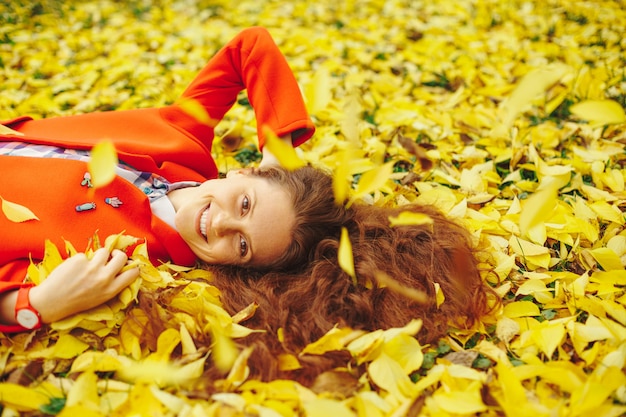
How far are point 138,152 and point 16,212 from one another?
1.39 feet

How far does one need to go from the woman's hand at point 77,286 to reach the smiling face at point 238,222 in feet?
0.83

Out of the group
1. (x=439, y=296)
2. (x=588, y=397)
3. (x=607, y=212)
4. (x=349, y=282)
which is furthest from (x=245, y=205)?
(x=607, y=212)

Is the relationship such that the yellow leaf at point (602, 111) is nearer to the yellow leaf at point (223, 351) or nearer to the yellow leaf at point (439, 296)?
the yellow leaf at point (439, 296)

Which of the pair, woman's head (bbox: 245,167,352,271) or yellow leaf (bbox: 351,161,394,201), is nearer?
yellow leaf (bbox: 351,161,394,201)

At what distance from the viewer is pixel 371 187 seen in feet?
3.29

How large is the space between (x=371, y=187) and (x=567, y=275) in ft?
2.32

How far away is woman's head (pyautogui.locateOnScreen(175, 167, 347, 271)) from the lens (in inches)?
53.9

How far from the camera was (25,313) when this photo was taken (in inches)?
43.8

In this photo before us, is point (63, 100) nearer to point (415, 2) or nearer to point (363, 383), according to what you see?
point (363, 383)

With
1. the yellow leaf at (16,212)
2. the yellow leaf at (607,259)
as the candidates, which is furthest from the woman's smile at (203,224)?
the yellow leaf at (607,259)

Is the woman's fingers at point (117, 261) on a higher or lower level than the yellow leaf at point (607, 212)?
higher

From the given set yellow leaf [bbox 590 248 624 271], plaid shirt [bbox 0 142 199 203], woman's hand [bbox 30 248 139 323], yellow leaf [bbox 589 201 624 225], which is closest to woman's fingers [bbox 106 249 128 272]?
woman's hand [bbox 30 248 139 323]

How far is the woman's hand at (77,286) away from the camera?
44.1 inches

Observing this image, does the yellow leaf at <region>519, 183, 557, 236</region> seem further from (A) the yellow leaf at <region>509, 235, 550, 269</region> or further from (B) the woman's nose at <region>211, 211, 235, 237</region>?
(B) the woman's nose at <region>211, 211, 235, 237</region>
